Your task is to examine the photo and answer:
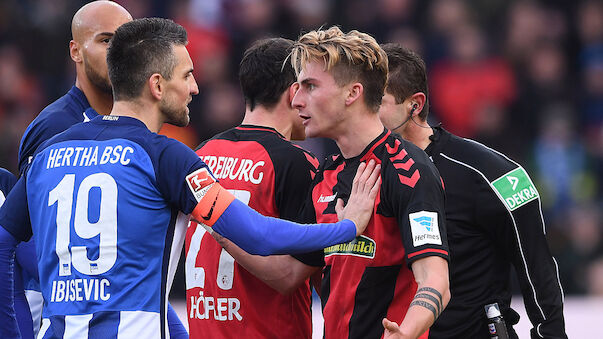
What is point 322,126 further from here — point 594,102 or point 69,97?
point 594,102

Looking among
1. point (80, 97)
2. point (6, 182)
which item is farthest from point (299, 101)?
point (6, 182)

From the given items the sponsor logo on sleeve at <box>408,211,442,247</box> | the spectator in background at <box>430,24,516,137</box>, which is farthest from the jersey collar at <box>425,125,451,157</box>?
the spectator in background at <box>430,24,516,137</box>

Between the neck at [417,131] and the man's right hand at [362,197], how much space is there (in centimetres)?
84

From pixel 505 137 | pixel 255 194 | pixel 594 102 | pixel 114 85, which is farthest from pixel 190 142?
pixel 114 85

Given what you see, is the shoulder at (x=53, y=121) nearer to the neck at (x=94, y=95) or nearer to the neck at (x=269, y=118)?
the neck at (x=94, y=95)

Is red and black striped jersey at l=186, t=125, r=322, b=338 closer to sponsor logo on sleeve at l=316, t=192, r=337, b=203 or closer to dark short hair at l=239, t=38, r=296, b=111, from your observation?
dark short hair at l=239, t=38, r=296, b=111

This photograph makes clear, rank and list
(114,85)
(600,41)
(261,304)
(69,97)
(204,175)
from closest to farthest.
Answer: (204,175) < (114,85) < (261,304) < (69,97) < (600,41)

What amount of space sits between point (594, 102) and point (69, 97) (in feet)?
23.2

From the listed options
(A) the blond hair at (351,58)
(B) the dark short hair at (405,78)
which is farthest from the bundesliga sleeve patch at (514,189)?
(A) the blond hair at (351,58)

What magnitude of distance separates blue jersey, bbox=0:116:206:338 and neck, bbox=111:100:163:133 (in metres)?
0.11

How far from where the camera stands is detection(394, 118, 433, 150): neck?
473 centimetres

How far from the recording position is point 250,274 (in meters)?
4.60

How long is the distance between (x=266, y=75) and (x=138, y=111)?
1187 mm

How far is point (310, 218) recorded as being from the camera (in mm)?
4230
